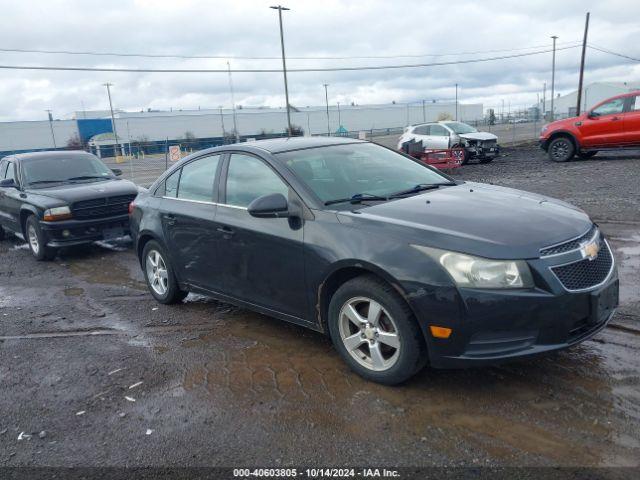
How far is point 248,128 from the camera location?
61281mm

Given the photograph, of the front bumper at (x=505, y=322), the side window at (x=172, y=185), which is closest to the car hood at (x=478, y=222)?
the front bumper at (x=505, y=322)

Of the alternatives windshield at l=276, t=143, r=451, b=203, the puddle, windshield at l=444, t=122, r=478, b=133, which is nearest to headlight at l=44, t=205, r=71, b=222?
the puddle

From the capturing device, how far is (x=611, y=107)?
618 inches

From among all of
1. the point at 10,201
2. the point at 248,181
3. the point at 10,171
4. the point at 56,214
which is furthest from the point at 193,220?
the point at 10,171

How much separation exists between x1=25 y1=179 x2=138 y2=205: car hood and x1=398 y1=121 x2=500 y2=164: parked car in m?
11.4

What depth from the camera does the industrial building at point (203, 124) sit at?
157 feet

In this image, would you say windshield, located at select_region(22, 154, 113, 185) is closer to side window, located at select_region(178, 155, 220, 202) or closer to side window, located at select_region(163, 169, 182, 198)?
side window, located at select_region(163, 169, 182, 198)

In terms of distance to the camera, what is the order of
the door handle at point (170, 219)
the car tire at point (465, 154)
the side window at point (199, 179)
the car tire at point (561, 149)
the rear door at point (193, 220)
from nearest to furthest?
the rear door at point (193, 220) < the side window at point (199, 179) < the door handle at point (170, 219) < the car tire at point (561, 149) < the car tire at point (465, 154)

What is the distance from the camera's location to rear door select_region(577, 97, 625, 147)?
15539 millimetres

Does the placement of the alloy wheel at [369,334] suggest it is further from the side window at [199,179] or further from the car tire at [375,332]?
the side window at [199,179]

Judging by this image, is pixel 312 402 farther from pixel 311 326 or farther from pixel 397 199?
pixel 397 199

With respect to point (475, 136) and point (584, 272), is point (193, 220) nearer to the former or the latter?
point (584, 272)

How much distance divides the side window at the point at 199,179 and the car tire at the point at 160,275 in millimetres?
692

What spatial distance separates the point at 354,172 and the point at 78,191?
5820 mm
